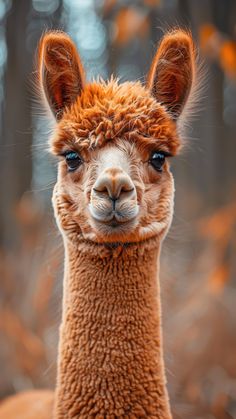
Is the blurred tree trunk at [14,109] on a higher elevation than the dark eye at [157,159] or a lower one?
higher

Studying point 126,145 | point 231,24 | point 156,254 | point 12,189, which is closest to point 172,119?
point 126,145

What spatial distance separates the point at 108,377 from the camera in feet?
7.08

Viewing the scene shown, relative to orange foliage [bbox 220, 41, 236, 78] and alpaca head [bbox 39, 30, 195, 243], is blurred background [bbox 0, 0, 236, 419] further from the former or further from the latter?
alpaca head [bbox 39, 30, 195, 243]

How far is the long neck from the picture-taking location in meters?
2.17

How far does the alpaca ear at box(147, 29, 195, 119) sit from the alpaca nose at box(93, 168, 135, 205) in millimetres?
387

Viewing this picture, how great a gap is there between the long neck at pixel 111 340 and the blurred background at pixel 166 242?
39 centimetres

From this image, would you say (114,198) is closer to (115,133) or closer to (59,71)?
(115,133)

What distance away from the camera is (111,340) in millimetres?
2195

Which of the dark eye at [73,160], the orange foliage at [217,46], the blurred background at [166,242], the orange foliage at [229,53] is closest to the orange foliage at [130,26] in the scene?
the blurred background at [166,242]

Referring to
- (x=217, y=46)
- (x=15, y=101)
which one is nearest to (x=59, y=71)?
(x=217, y=46)

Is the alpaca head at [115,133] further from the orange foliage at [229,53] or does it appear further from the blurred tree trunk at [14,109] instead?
the blurred tree trunk at [14,109]

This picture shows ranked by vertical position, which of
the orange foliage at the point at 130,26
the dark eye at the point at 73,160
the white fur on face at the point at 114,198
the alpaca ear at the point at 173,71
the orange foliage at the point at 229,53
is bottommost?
the white fur on face at the point at 114,198

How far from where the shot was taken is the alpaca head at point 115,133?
2125 millimetres

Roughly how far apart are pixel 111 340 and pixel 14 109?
5419 mm
